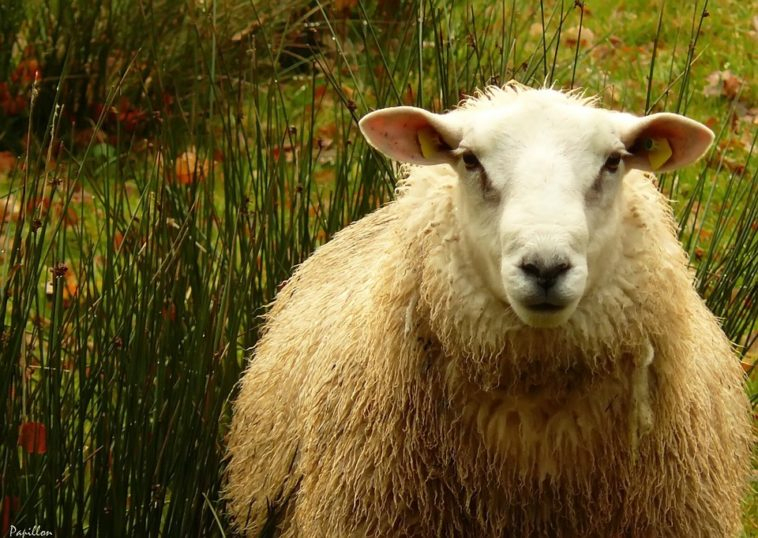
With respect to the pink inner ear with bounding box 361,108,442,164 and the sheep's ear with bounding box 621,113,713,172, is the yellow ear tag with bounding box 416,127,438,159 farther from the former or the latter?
the sheep's ear with bounding box 621,113,713,172

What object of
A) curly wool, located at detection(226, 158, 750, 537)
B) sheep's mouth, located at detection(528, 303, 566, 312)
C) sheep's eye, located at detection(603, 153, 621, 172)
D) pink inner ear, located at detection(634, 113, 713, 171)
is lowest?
curly wool, located at detection(226, 158, 750, 537)

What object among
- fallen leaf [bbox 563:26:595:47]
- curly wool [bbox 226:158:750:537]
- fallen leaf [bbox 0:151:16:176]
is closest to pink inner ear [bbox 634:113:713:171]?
curly wool [bbox 226:158:750:537]

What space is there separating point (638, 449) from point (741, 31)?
4228mm

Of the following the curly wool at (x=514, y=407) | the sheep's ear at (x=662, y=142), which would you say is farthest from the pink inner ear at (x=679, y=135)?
the curly wool at (x=514, y=407)

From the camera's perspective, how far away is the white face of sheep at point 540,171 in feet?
7.91

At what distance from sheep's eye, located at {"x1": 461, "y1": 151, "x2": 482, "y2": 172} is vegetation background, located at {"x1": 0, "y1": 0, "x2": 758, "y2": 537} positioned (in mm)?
742

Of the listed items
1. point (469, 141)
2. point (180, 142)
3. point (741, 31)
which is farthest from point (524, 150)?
point (741, 31)

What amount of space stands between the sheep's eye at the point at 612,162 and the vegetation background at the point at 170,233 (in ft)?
2.63

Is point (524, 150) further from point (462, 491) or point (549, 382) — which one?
point (462, 491)

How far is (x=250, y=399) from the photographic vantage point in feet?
11.6

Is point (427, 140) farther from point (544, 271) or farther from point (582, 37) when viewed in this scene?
point (582, 37)

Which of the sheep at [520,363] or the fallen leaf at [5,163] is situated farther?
A: the fallen leaf at [5,163]

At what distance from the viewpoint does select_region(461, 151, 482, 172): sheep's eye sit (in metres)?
2.68

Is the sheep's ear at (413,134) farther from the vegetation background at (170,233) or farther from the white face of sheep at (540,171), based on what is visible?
the vegetation background at (170,233)
